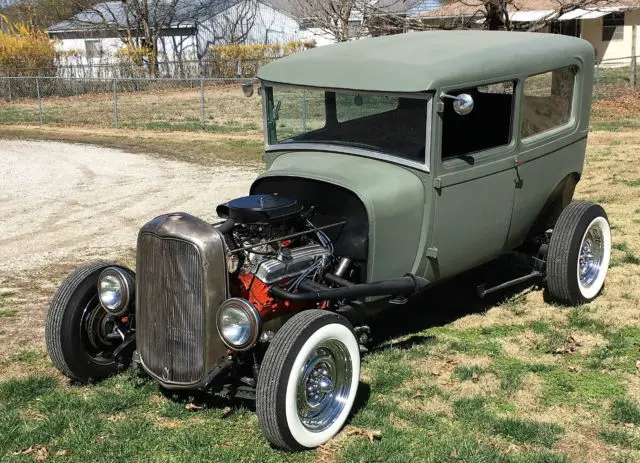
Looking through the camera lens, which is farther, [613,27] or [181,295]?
[613,27]

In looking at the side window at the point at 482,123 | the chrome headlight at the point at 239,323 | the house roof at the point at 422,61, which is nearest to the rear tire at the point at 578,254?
the side window at the point at 482,123

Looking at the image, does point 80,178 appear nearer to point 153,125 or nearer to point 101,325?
point 153,125

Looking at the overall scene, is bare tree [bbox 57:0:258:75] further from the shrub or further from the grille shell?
the grille shell

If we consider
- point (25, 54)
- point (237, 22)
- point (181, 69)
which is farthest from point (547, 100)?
point (237, 22)

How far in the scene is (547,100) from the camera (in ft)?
19.1

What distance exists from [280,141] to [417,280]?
1.59 metres

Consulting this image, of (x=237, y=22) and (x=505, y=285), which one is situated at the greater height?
(x=237, y=22)

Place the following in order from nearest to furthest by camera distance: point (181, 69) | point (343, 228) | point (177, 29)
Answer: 1. point (343, 228)
2. point (181, 69)
3. point (177, 29)

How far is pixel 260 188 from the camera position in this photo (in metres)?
5.15

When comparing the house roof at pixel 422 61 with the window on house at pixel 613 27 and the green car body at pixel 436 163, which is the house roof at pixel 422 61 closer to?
the green car body at pixel 436 163

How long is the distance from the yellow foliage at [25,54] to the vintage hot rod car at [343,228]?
24.9 metres

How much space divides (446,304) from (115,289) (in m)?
2.92

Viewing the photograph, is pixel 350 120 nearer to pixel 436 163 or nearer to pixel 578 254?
pixel 436 163

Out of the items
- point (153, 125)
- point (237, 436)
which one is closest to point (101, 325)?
point (237, 436)
